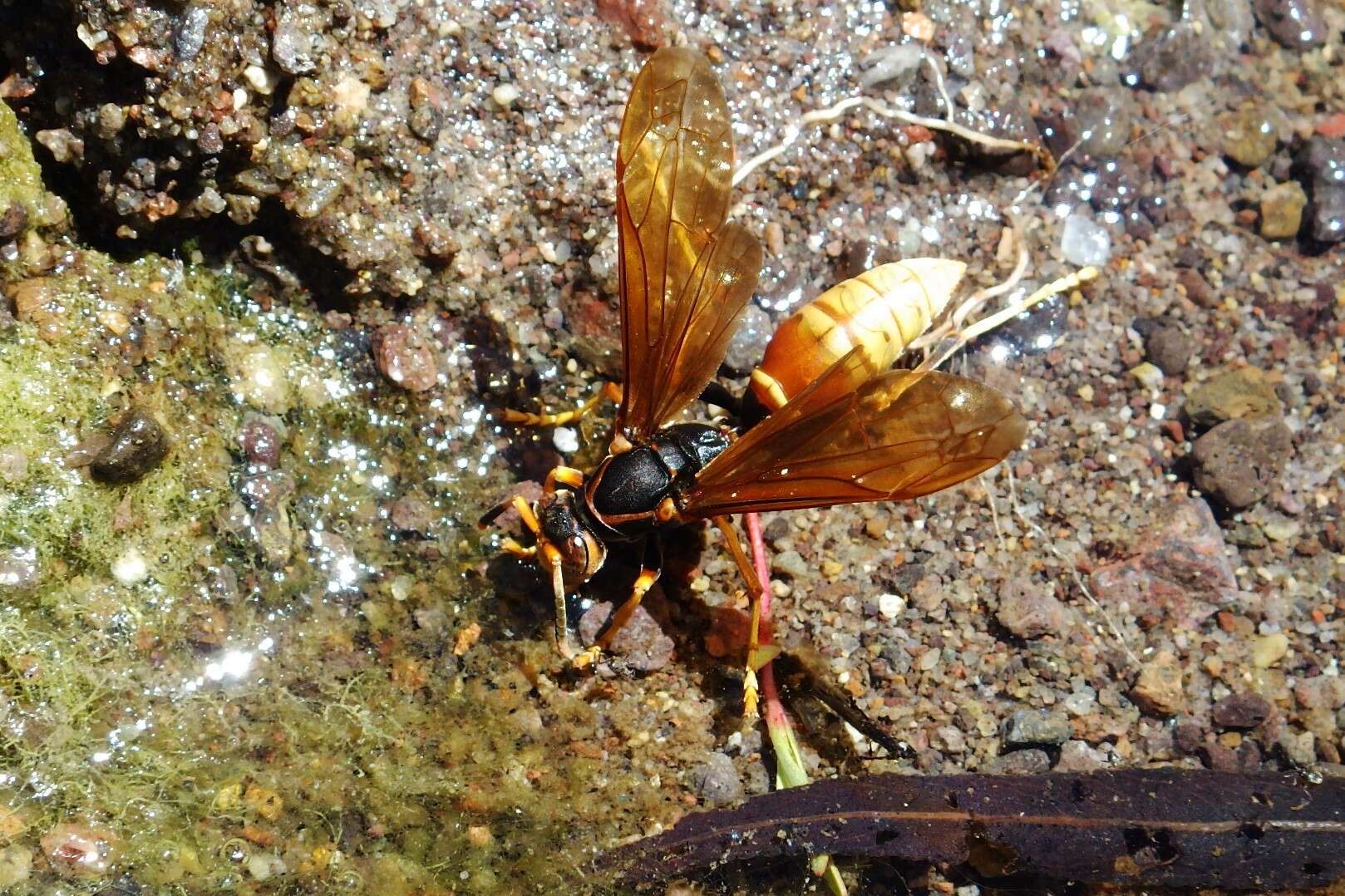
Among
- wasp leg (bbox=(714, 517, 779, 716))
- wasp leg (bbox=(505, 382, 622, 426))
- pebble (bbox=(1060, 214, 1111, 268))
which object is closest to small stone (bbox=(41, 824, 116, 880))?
wasp leg (bbox=(505, 382, 622, 426))

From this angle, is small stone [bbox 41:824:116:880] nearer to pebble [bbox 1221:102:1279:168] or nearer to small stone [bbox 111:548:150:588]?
small stone [bbox 111:548:150:588]

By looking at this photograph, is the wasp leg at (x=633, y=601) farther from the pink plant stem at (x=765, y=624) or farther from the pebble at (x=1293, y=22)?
the pebble at (x=1293, y=22)

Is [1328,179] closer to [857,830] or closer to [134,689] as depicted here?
[857,830]

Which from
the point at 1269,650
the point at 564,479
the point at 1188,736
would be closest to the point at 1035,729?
the point at 1188,736

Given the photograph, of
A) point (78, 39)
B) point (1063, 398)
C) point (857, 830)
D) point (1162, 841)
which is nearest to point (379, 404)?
point (78, 39)

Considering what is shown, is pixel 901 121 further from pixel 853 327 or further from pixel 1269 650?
pixel 1269 650

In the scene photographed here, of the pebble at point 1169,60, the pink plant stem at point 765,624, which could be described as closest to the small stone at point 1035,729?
the pink plant stem at point 765,624
